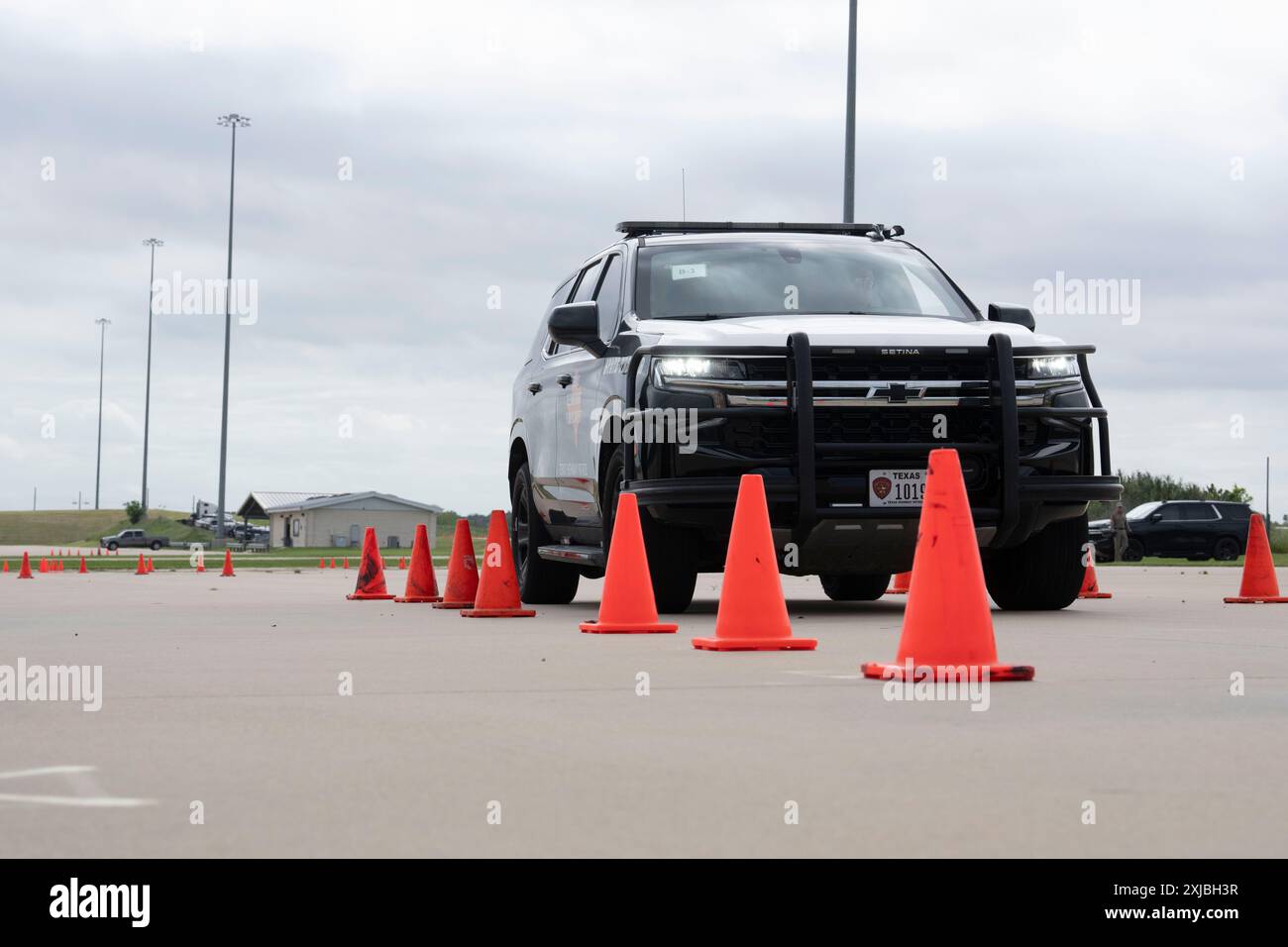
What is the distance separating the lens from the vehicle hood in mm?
9836

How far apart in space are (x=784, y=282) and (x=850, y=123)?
10.9 meters

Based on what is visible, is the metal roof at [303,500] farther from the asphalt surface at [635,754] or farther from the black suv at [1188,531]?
the asphalt surface at [635,754]

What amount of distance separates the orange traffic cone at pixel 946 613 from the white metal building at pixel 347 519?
103677 mm

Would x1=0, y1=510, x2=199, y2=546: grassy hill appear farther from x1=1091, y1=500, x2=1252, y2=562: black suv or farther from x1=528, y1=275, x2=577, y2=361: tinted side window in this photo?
x1=528, y1=275, x2=577, y2=361: tinted side window

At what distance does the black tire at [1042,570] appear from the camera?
10.8 m

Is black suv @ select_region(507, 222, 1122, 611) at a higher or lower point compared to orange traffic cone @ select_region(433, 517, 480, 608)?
higher

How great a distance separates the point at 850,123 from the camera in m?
21.4

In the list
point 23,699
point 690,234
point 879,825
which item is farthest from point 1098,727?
point 690,234

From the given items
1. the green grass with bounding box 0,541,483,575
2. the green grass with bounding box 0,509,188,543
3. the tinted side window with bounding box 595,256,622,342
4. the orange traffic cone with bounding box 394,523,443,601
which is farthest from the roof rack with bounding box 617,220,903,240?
the green grass with bounding box 0,509,188,543

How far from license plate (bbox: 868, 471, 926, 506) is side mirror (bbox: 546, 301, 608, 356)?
2.03 metres

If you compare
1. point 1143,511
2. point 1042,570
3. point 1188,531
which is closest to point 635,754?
point 1042,570

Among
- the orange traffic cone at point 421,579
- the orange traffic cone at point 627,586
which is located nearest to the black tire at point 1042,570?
the orange traffic cone at point 627,586
